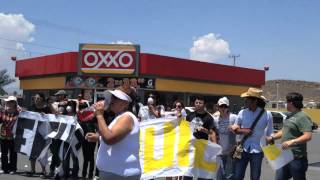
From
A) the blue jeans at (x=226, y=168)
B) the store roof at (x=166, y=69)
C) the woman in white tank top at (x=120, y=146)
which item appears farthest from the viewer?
the store roof at (x=166, y=69)

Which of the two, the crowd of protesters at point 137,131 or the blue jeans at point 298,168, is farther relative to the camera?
the blue jeans at point 298,168

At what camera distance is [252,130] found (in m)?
7.76

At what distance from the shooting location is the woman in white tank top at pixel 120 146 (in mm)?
4879

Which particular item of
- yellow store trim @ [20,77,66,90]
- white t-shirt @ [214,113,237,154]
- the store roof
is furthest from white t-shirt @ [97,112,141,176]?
yellow store trim @ [20,77,66,90]

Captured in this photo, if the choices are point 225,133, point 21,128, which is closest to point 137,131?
point 225,133

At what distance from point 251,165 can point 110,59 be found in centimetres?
2976

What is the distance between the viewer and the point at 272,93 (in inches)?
5271

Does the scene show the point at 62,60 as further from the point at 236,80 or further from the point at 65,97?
the point at 65,97

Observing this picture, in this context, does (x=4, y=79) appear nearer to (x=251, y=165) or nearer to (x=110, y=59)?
(x=110, y=59)

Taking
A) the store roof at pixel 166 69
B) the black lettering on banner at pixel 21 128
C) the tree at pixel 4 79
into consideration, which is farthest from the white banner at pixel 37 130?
the tree at pixel 4 79

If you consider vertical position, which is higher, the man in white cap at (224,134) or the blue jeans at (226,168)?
the man in white cap at (224,134)

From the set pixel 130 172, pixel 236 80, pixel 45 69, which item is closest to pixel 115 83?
pixel 45 69

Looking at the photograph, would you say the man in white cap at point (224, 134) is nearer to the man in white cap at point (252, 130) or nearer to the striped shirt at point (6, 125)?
the man in white cap at point (252, 130)

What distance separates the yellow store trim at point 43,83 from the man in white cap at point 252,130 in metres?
33.7
